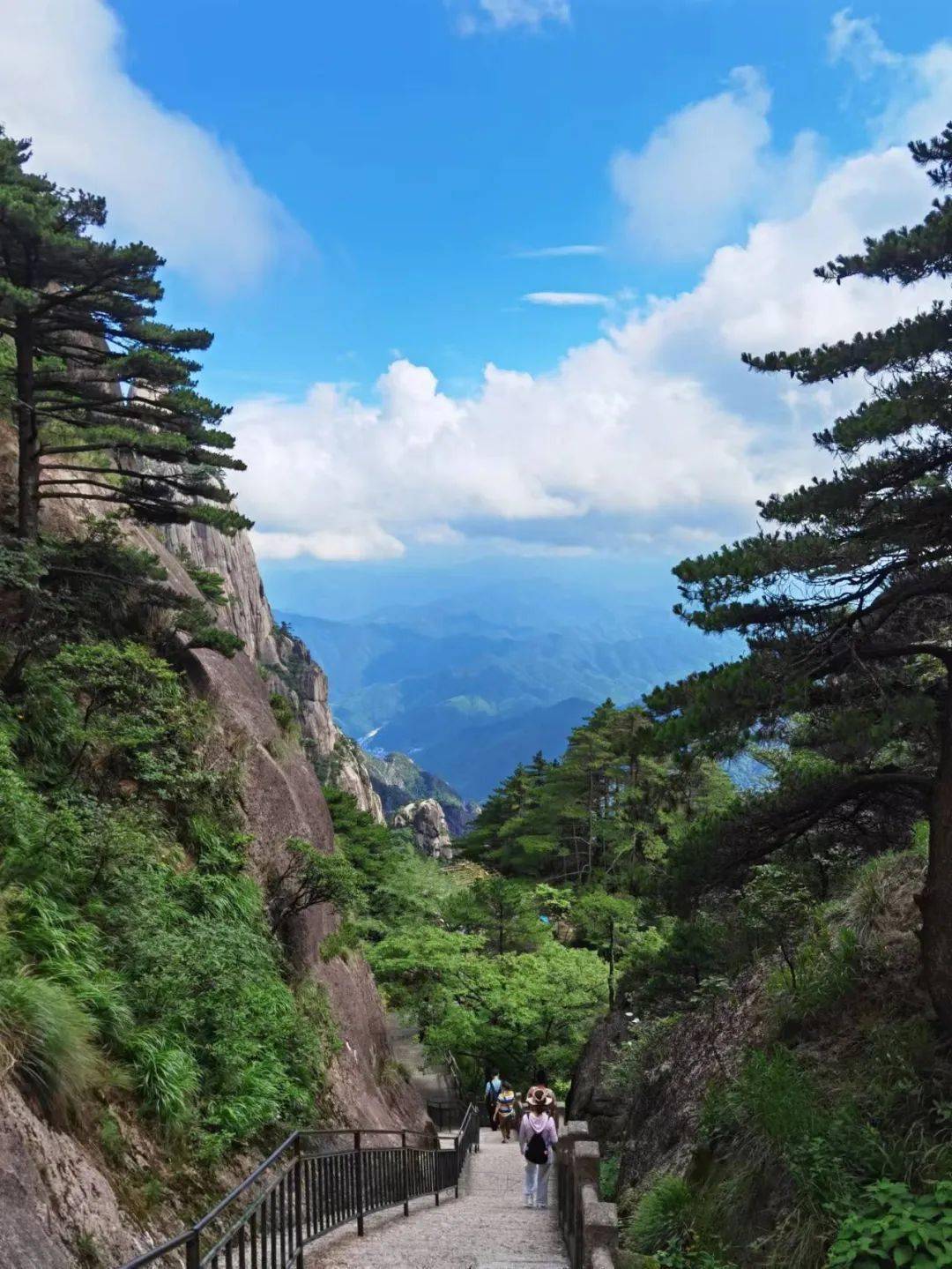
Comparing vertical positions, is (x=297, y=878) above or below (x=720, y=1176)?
above

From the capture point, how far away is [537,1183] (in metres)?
11.8

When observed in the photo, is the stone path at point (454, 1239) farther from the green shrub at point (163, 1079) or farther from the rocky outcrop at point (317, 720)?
the rocky outcrop at point (317, 720)

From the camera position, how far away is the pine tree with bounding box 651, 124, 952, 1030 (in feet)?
21.2

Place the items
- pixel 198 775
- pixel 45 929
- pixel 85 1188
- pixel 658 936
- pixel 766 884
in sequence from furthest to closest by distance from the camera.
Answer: pixel 658 936 → pixel 198 775 → pixel 766 884 → pixel 45 929 → pixel 85 1188

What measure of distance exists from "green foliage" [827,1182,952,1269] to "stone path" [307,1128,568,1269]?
361 centimetres

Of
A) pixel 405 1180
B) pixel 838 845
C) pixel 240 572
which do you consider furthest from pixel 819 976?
pixel 240 572

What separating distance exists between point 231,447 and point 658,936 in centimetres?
2021

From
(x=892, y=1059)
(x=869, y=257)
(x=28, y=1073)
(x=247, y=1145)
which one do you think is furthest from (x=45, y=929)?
(x=869, y=257)

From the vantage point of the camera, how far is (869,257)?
6.67 meters

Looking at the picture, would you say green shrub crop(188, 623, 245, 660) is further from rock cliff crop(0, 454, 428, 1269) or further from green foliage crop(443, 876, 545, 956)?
green foliage crop(443, 876, 545, 956)

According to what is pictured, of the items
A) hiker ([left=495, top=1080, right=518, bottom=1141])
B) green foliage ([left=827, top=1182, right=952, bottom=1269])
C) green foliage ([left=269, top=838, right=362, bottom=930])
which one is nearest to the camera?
green foliage ([left=827, top=1182, right=952, bottom=1269])

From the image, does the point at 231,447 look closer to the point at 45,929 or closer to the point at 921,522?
the point at 45,929

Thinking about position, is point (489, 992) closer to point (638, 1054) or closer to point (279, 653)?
point (638, 1054)

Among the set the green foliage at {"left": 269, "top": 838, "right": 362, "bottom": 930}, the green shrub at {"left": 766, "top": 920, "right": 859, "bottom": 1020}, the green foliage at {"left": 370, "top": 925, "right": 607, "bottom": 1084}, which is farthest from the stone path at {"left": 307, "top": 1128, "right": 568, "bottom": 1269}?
the green foliage at {"left": 370, "top": 925, "right": 607, "bottom": 1084}
